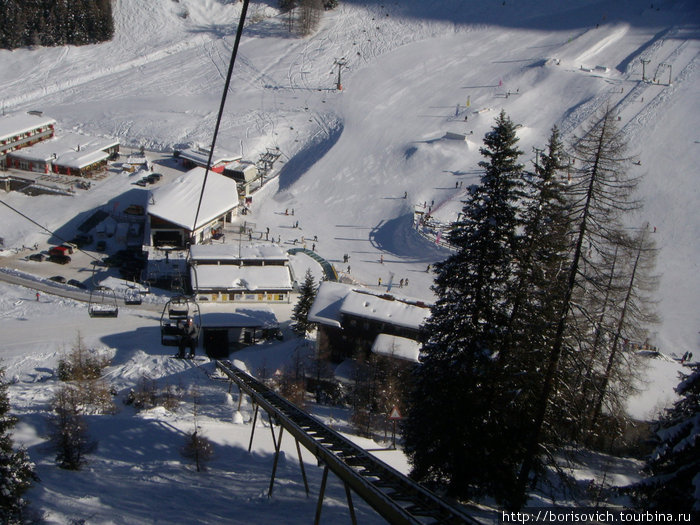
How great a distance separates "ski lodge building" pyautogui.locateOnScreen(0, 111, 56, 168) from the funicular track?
160ft

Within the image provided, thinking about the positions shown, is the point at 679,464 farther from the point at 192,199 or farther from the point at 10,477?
the point at 192,199

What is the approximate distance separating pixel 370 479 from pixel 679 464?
463cm

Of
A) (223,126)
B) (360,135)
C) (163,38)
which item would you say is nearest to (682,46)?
(360,135)

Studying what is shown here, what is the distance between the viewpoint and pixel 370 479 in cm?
962

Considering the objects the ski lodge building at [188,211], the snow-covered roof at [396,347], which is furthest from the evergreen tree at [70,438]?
the ski lodge building at [188,211]

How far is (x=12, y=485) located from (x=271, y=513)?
4.47 metres

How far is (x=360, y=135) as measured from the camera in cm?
5775

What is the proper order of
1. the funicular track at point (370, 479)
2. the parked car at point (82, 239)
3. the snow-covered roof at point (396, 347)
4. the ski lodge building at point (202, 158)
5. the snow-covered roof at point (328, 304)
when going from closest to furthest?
the funicular track at point (370, 479), the snow-covered roof at point (396, 347), the snow-covered roof at point (328, 304), the parked car at point (82, 239), the ski lodge building at point (202, 158)

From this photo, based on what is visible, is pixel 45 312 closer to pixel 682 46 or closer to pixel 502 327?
pixel 502 327

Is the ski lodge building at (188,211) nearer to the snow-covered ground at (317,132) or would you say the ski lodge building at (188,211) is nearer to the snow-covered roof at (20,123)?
the snow-covered ground at (317,132)

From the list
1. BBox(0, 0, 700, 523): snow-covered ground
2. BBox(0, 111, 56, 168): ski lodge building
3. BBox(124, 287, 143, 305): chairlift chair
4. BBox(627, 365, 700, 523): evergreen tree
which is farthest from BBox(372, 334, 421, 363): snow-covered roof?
BBox(0, 111, 56, 168): ski lodge building

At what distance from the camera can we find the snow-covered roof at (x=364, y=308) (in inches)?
1091

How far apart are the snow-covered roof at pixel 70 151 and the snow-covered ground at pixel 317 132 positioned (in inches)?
114

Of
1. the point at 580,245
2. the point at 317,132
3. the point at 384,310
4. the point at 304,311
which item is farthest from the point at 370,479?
the point at 317,132
